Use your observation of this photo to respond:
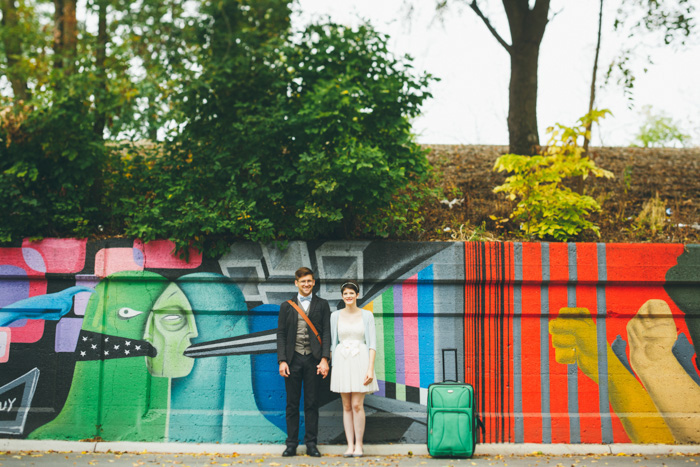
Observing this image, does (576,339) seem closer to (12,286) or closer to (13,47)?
(12,286)

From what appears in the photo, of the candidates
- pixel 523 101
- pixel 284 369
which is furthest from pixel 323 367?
pixel 523 101

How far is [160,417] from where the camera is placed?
22.2ft

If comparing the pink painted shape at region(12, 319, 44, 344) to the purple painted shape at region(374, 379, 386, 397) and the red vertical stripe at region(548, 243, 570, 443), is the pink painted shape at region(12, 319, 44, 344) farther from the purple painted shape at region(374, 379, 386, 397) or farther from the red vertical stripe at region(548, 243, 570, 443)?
the red vertical stripe at region(548, 243, 570, 443)

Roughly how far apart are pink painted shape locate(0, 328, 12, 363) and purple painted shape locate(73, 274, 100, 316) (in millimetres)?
893

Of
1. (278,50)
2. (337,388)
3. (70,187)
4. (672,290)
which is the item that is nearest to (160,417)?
(337,388)

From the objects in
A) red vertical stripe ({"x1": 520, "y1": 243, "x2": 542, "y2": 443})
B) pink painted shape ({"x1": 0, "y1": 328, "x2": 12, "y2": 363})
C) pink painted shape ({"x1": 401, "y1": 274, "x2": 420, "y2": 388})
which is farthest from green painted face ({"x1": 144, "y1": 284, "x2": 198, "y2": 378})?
red vertical stripe ({"x1": 520, "y1": 243, "x2": 542, "y2": 443})

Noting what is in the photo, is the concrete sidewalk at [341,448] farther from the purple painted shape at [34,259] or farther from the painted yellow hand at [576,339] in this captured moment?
the purple painted shape at [34,259]

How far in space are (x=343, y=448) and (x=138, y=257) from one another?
3.50 metres

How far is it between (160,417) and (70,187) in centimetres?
321

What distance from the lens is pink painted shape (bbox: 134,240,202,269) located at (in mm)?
6977

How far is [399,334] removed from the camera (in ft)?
22.6

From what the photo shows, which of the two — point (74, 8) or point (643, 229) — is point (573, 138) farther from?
point (74, 8)

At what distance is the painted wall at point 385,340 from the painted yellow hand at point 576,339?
0.06ft

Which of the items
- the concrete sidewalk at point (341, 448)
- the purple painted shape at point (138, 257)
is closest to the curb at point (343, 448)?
the concrete sidewalk at point (341, 448)
